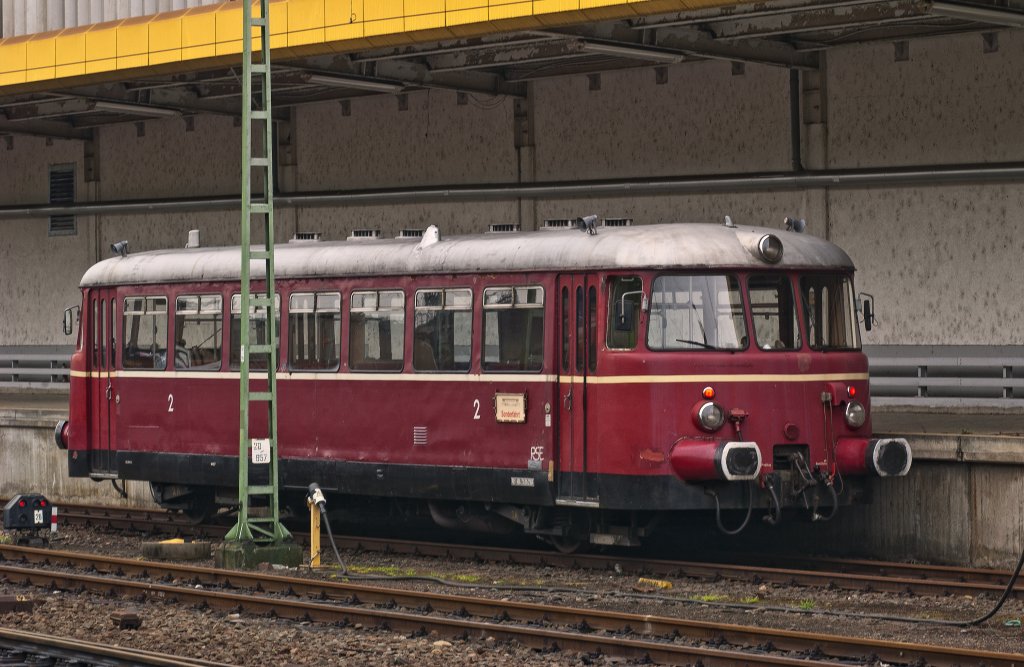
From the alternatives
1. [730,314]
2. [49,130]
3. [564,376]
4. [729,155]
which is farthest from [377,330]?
[49,130]

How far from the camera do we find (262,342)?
60.2 ft

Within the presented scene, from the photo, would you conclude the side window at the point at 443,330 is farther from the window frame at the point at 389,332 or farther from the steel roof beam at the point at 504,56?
the steel roof beam at the point at 504,56

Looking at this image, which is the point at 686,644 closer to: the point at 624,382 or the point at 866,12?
the point at 624,382

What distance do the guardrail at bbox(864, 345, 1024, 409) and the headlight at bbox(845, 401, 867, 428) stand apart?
194 inches

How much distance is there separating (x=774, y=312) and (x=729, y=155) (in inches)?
289

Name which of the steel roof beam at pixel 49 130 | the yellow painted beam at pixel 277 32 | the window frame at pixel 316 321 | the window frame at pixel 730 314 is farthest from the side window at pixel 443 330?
the steel roof beam at pixel 49 130

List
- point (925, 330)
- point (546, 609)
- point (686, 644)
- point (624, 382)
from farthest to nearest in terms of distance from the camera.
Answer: point (925, 330) < point (624, 382) < point (546, 609) < point (686, 644)

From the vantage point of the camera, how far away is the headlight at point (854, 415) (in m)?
16.0

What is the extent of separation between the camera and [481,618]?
13430 millimetres

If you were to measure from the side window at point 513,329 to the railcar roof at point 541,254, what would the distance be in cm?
24

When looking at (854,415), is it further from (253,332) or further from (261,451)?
(253,332)

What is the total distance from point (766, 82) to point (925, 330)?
3.66m

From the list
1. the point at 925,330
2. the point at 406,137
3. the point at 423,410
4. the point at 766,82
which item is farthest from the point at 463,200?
the point at 423,410

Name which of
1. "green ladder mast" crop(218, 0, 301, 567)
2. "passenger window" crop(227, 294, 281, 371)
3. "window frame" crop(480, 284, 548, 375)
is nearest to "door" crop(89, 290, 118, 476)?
"passenger window" crop(227, 294, 281, 371)
